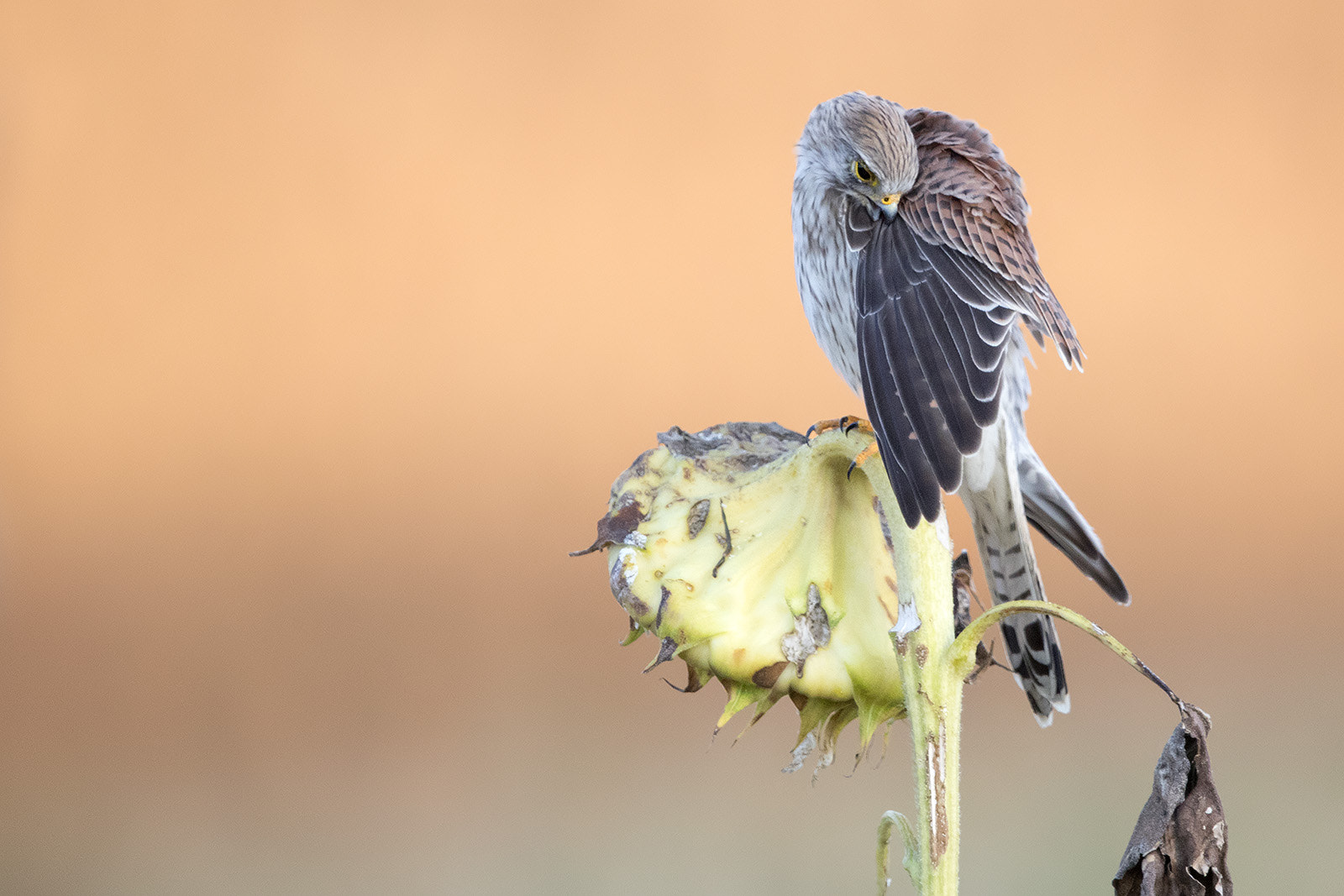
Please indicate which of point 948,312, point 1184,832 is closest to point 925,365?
point 948,312

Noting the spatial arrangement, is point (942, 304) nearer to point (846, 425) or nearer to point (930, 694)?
point (846, 425)

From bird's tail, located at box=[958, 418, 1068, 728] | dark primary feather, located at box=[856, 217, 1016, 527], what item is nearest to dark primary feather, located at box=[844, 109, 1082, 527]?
dark primary feather, located at box=[856, 217, 1016, 527]

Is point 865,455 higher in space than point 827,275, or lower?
lower

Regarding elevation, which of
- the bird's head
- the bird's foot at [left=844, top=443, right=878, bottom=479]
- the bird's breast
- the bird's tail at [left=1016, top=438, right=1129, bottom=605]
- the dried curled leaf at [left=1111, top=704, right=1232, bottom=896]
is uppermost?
the bird's head

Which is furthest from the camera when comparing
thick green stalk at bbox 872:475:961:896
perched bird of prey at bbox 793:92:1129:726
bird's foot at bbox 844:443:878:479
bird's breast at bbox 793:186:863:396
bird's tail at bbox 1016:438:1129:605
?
bird's breast at bbox 793:186:863:396

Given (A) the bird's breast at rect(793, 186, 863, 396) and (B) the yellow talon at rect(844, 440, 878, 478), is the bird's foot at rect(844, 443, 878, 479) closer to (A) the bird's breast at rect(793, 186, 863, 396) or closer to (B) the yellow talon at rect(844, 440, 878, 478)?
(B) the yellow talon at rect(844, 440, 878, 478)

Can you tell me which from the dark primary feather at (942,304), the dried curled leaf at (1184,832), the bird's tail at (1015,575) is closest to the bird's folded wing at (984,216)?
Result: the dark primary feather at (942,304)
